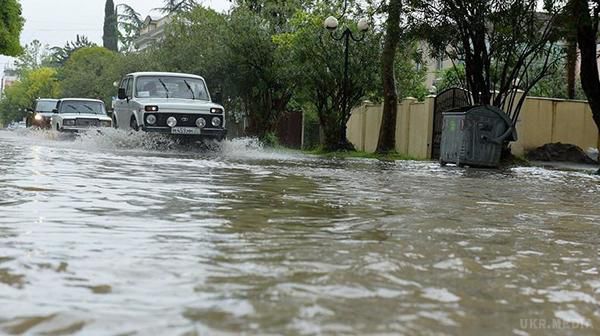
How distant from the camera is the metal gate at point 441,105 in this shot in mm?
22953

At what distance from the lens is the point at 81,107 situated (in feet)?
84.6

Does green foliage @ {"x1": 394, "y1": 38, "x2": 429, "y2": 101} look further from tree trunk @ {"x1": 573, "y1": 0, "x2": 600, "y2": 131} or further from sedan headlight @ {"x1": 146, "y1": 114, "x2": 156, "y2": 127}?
sedan headlight @ {"x1": 146, "y1": 114, "x2": 156, "y2": 127}

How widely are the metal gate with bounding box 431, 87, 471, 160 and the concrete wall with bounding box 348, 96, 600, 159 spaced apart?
0.13 m

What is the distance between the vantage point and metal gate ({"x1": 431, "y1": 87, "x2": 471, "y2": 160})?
2295 centimetres

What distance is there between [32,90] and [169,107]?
2926 inches

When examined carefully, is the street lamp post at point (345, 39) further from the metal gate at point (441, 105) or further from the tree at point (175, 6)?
the tree at point (175, 6)

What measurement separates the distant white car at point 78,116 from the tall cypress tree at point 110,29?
69.3 m

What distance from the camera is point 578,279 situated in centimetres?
407

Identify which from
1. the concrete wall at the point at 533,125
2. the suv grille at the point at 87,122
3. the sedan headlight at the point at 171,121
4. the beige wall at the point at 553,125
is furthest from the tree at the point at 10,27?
the beige wall at the point at 553,125

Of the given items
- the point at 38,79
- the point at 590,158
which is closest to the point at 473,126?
the point at 590,158

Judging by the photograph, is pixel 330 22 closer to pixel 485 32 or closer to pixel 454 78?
pixel 485 32

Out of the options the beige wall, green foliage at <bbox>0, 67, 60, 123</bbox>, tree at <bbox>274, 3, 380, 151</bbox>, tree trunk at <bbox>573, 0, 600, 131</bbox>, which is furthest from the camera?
green foliage at <bbox>0, 67, 60, 123</bbox>

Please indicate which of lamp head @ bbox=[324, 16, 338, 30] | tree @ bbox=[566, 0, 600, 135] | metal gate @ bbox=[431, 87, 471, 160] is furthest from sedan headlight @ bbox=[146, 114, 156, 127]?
metal gate @ bbox=[431, 87, 471, 160]

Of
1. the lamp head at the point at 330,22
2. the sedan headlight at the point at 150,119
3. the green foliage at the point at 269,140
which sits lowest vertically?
the green foliage at the point at 269,140
